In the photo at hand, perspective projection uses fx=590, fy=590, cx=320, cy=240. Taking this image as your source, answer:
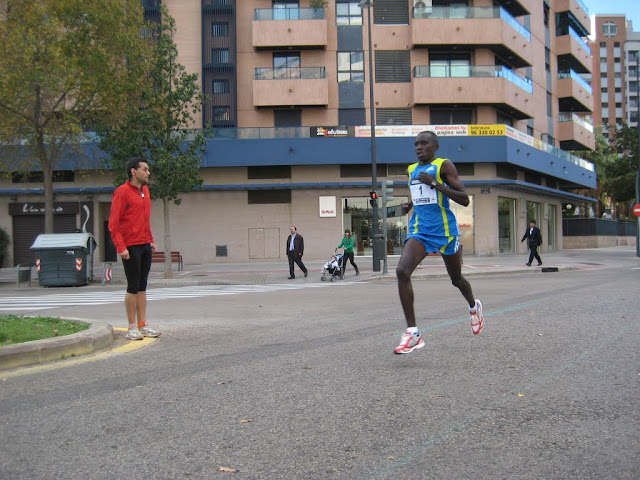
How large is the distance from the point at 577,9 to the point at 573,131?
374 inches

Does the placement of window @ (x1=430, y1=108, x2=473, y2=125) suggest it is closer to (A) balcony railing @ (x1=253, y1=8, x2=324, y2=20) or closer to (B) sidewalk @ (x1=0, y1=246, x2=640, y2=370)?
(B) sidewalk @ (x1=0, y1=246, x2=640, y2=370)

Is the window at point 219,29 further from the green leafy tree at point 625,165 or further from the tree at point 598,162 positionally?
the tree at point 598,162

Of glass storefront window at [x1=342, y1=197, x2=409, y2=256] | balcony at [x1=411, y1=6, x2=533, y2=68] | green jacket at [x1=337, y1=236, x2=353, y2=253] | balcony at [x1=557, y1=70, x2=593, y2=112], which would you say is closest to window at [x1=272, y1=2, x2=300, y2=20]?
balcony at [x1=411, y1=6, x2=533, y2=68]

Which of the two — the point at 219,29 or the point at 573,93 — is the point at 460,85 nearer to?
the point at 219,29

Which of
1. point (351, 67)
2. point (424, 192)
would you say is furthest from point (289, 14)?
point (424, 192)

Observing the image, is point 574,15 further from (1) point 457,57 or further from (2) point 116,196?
(2) point 116,196

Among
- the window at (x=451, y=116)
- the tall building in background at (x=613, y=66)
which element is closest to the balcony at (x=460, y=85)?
the window at (x=451, y=116)

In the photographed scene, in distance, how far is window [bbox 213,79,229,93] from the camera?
31.3 metres

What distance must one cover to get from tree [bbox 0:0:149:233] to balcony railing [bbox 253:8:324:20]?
10092 mm

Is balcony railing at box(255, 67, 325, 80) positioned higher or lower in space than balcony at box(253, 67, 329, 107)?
higher

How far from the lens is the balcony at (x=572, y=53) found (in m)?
41.3

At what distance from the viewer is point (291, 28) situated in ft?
100

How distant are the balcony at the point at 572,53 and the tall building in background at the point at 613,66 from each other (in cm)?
6309

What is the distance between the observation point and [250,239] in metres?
30.5
